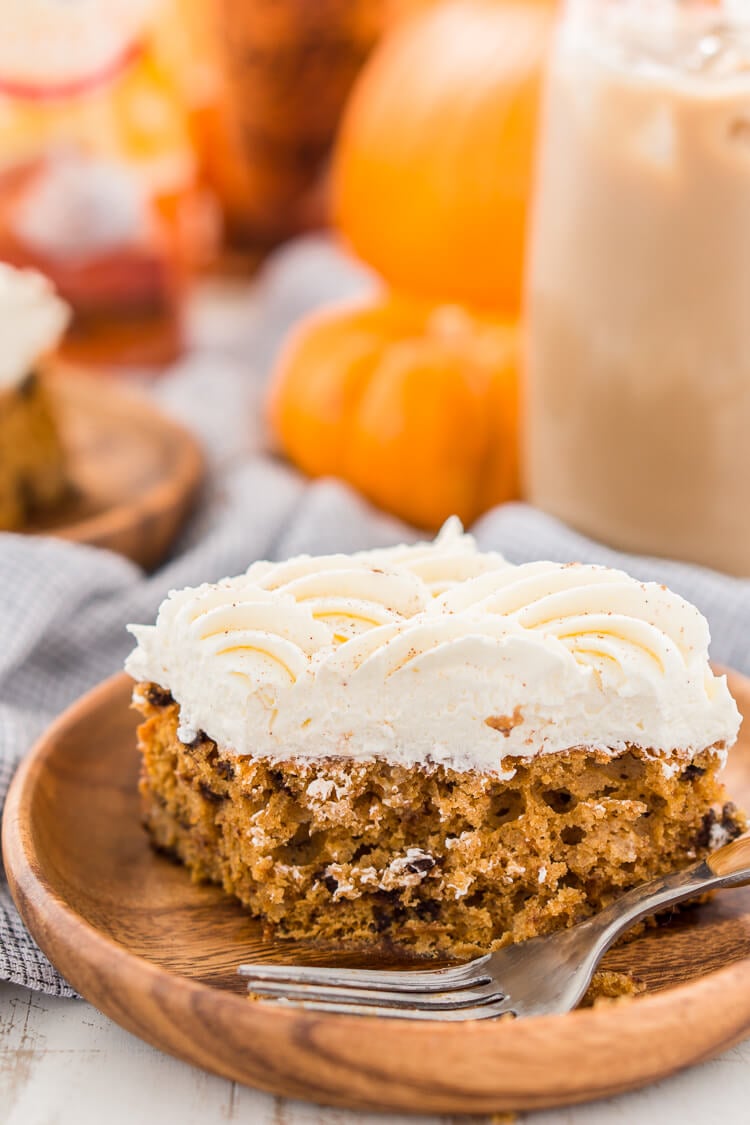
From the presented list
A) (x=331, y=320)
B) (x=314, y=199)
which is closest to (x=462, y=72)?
(x=331, y=320)

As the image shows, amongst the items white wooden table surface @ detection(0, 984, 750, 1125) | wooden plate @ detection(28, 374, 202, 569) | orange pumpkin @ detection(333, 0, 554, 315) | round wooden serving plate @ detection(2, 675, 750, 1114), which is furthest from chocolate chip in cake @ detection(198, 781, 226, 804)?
orange pumpkin @ detection(333, 0, 554, 315)

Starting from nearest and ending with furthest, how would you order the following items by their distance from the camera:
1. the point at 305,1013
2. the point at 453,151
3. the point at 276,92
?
the point at 305,1013 < the point at 453,151 < the point at 276,92

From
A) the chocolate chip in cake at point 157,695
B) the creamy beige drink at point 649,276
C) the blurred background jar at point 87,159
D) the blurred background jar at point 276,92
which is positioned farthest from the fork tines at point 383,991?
the blurred background jar at point 276,92

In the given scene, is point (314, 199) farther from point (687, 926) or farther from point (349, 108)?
point (687, 926)

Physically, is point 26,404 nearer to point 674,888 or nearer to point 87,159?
point 87,159

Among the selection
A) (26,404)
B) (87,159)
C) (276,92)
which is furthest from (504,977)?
(276,92)

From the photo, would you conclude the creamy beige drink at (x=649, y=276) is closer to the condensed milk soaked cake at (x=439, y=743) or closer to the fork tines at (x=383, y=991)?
the condensed milk soaked cake at (x=439, y=743)

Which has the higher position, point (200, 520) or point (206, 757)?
point (206, 757)
